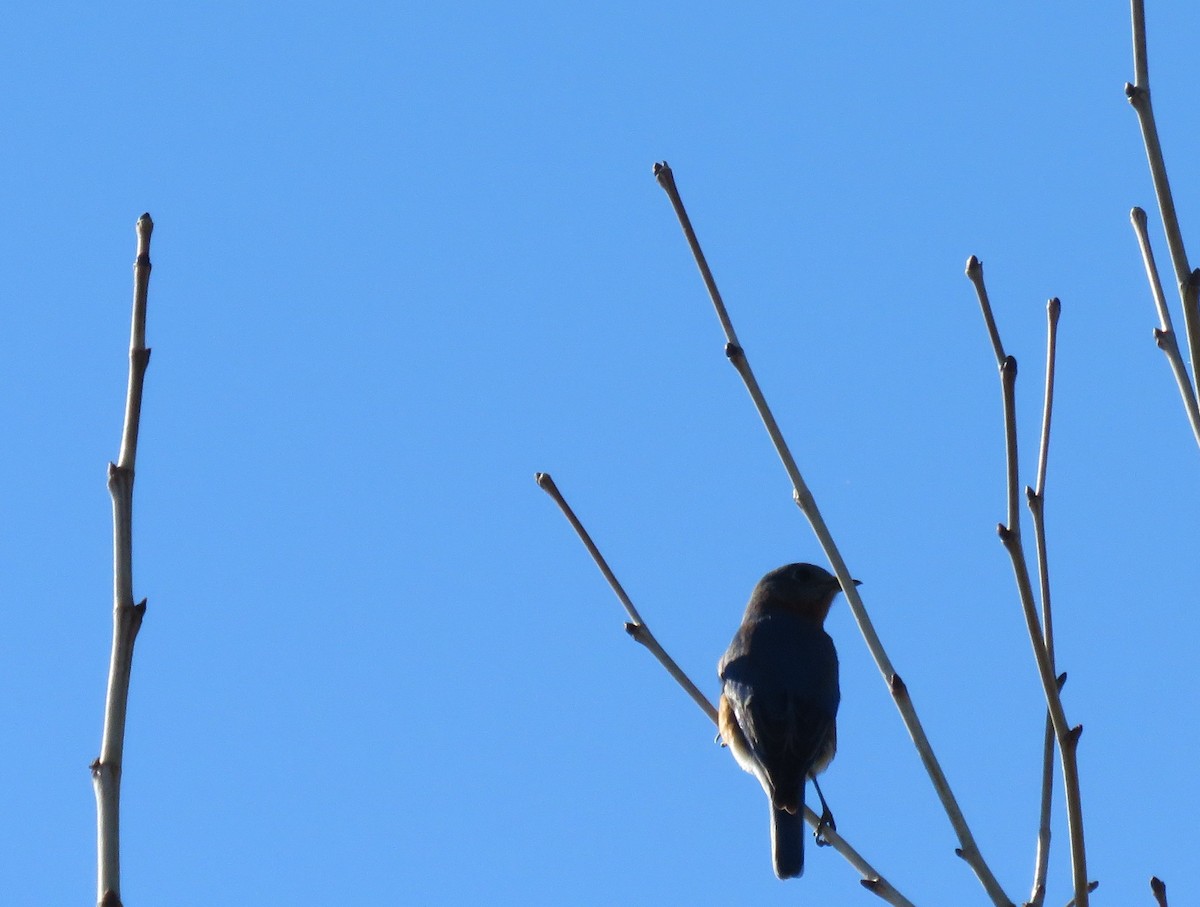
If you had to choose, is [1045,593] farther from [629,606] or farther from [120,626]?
[120,626]

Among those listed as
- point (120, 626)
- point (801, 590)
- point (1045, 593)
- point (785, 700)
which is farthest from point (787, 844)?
point (120, 626)

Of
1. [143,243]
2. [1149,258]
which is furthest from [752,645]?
[143,243]

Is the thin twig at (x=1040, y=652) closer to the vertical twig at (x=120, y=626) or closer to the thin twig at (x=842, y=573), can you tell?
the thin twig at (x=842, y=573)

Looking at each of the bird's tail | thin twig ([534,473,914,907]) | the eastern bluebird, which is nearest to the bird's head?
the eastern bluebird

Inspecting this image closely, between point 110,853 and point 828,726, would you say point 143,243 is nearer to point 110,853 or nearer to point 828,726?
point 110,853

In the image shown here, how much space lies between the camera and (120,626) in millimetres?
2723

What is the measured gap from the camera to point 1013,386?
3.63 meters

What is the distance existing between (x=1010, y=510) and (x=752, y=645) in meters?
5.18

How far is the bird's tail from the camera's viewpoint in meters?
7.27

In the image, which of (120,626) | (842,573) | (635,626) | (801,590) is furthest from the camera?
(801,590)

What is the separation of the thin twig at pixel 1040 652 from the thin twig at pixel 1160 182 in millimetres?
428

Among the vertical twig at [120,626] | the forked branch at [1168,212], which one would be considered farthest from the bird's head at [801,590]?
the vertical twig at [120,626]

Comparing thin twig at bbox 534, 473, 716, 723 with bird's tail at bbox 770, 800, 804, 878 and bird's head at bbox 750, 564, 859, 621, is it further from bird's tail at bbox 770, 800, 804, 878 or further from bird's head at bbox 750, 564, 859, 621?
bird's head at bbox 750, 564, 859, 621

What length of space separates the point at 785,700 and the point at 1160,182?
16.0 ft
